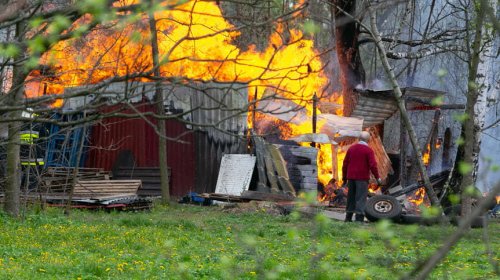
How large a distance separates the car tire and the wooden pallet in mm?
7139

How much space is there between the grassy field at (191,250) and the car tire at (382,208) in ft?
2.02

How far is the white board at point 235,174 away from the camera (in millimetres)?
22594

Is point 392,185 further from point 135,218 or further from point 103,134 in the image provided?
point 135,218

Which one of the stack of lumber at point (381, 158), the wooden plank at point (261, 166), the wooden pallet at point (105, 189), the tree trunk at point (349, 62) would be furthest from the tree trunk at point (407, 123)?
the stack of lumber at point (381, 158)

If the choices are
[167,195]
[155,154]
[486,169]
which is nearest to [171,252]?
[486,169]

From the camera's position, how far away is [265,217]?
17.5 m

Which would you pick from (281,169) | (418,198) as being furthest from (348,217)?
(418,198)

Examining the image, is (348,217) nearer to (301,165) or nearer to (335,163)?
(301,165)

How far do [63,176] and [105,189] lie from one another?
176 centimetres

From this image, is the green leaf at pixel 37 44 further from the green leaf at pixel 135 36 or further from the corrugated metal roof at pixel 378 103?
the corrugated metal roof at pixel 378 103

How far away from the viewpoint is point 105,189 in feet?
70.4

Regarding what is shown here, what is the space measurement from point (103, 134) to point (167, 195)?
3.93m

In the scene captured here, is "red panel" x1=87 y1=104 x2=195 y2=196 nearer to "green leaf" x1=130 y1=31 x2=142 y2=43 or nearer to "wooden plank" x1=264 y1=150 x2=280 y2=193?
"wooden plank" x1=264 y1=150 x2=280 y2=193

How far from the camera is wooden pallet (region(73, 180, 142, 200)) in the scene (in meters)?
20.9
